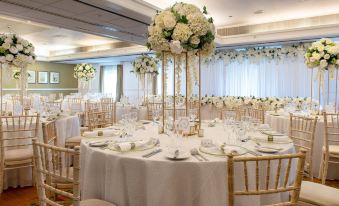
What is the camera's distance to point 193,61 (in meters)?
3.19

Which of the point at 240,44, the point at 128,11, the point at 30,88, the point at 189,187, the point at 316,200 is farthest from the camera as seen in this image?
the point at 30,88

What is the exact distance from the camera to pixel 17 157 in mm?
3754

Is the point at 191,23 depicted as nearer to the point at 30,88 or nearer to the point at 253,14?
the point at 253,14

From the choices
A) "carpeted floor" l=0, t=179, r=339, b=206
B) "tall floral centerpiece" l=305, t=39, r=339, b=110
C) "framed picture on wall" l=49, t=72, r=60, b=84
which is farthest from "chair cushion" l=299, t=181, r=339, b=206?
"framed picture on wall" l=49, t=72, r=60, b=84

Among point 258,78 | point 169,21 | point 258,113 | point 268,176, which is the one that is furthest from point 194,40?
point 258,78

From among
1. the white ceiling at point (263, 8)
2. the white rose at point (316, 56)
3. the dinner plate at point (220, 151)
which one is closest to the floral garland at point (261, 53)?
the white ceiling at point (263, 8)

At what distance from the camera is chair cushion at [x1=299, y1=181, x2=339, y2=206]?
2.24 m

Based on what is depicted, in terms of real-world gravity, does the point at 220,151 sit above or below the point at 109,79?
below

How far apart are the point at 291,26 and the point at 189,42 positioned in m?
6.47

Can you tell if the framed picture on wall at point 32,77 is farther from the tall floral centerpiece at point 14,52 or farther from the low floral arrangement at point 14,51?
the low floral arrangement at point 14,51

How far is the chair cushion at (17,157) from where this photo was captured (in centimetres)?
372

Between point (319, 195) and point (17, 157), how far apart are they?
3.74 meters

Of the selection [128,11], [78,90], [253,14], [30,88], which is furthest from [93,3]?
[78,90]

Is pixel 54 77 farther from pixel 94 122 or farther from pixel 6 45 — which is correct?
pixel 94 122
